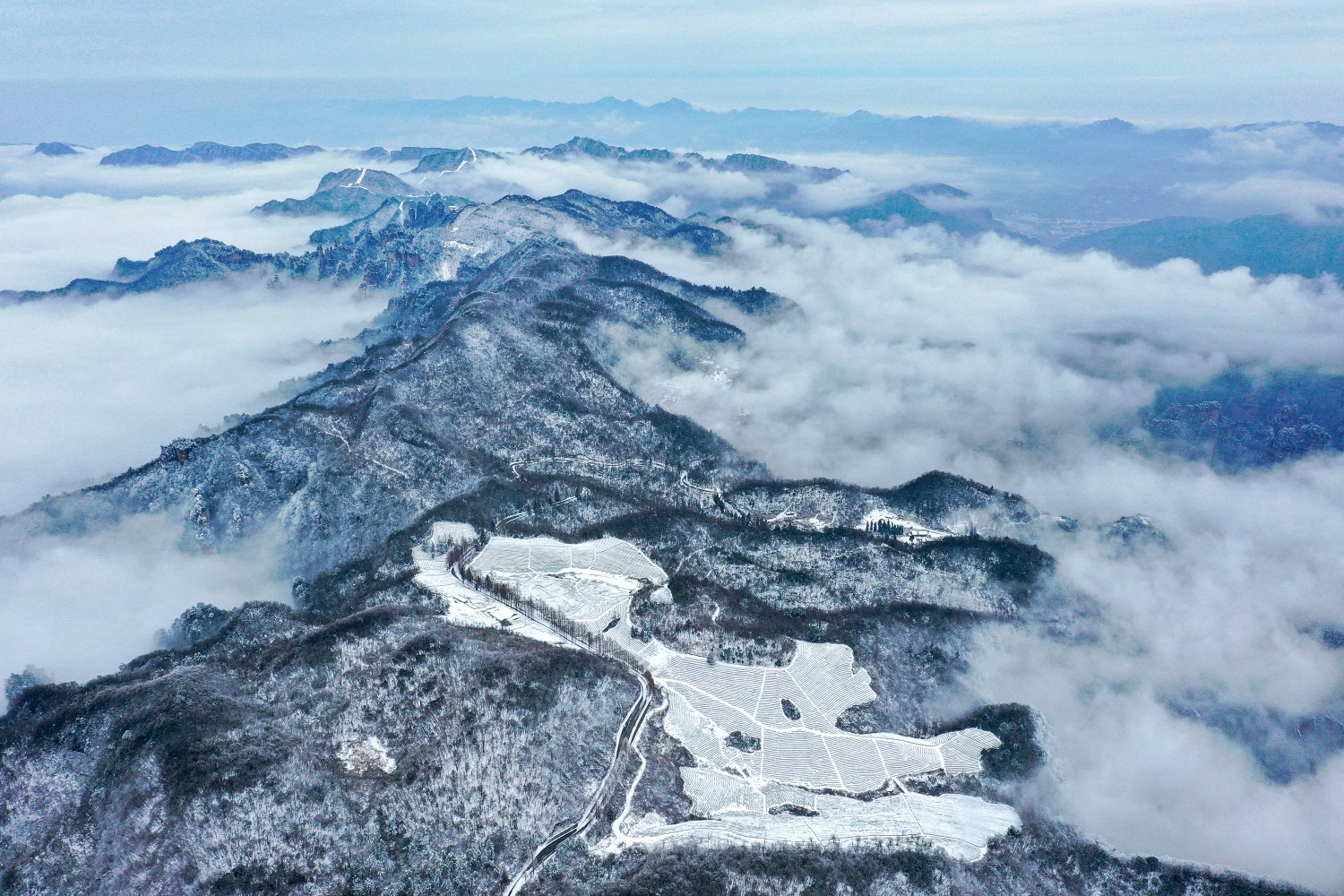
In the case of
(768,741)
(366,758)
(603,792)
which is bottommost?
(768,741)

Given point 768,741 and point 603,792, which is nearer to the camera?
point 603,792

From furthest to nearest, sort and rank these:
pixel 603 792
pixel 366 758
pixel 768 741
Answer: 1. pixel 768 741
2. pixel 603 792
3. pixel 366 758

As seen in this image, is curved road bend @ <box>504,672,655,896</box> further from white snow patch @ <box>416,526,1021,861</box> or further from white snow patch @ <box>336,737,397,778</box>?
white snow patch @ <box>336,737,397,778</box>

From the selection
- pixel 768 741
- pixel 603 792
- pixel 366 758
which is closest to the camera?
pixel 366 758

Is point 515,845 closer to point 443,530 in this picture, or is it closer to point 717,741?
point 717,741

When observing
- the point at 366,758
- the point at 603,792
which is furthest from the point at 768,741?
the point at 366,758

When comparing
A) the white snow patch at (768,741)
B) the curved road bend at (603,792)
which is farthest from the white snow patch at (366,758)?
the white snow patch at (768,741)

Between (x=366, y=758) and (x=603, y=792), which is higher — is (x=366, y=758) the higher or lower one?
the higher one

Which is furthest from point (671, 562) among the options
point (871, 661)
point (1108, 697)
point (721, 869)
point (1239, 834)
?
point (1239, 834)

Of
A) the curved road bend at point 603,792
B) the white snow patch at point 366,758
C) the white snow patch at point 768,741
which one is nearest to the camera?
the curved road bend at point 603,792

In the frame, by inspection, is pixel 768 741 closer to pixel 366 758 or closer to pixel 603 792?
pixel 603 792

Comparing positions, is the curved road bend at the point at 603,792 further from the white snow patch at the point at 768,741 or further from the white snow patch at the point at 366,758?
the white snow patch at the point at 366,758
